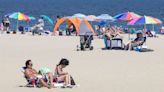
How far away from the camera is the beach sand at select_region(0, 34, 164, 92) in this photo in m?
14.2

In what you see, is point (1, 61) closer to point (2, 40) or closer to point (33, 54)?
point (33, 54)

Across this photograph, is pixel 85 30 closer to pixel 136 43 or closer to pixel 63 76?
pixel 136 43

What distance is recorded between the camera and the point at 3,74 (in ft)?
52.4

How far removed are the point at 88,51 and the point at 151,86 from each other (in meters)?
8.89

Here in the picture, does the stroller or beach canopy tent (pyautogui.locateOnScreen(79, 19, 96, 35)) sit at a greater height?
beach canopy tent (pyautogui.locateOnScreen(79, 19, 96, 35))

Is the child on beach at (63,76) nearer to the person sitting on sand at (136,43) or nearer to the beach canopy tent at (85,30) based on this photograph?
the person sitting on sand at (136,43)

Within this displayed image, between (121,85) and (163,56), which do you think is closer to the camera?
(121,85)

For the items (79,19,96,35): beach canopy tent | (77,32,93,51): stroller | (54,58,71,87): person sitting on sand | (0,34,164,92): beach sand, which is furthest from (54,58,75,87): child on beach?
(79,19,96,35): beach canopy tent

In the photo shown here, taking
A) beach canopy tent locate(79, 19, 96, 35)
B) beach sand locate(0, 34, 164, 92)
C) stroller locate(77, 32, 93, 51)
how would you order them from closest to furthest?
1. beach sand locate(0, 34, 164, 92)
2. stroller locate(77, 32, 93, 51)
3. beach canopy tent locate(79, 19, 96, 35)

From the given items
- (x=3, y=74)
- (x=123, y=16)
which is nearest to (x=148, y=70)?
(x=3, y=74)

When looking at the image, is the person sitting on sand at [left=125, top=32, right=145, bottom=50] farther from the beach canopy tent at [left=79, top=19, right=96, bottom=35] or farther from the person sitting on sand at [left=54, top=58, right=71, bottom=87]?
the person sitting on sand at [left=54, top=58, right=71, bottom=87]

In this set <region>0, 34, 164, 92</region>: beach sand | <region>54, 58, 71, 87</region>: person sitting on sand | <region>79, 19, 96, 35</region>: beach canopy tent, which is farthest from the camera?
<region>79, 19, 96, 35</region>: beach canopy tent

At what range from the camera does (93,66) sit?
17.9 meters

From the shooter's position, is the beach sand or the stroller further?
the stroller
